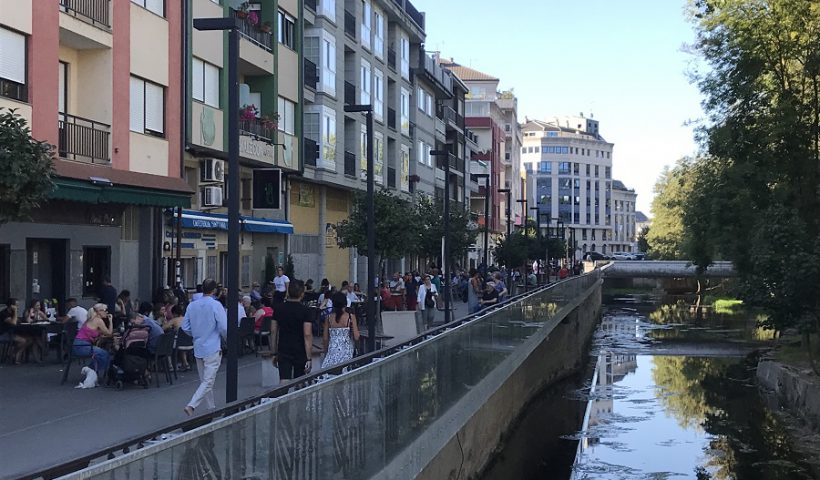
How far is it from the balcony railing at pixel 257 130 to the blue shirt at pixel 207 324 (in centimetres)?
1705

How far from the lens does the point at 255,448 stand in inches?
226

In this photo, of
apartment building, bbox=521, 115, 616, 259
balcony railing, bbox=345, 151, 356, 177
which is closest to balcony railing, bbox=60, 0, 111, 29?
balcony railing, bbox=345, 151, 356, 177

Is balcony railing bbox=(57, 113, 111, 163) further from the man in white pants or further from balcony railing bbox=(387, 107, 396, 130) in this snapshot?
balcony railing bbox=(387, 107, 396, 130)

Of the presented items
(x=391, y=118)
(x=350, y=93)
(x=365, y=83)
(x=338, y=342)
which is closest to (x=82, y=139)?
(x=338, y=342)

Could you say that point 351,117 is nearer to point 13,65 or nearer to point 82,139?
point 82,139

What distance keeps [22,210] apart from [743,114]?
22063 millimetres

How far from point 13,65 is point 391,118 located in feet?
93.9

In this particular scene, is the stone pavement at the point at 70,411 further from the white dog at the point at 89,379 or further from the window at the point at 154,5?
the window at the point at 154,5

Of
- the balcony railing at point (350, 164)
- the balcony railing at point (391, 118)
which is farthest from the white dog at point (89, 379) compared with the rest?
the balcony railing at point (391, 118)

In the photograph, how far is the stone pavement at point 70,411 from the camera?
10.3 meters

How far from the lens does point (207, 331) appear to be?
38.6 ft

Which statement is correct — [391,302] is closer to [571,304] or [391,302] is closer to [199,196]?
[199,196]

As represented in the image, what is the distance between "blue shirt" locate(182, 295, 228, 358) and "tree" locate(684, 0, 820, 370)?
51.0ft

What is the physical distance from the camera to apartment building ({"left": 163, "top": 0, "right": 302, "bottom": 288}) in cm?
2630
